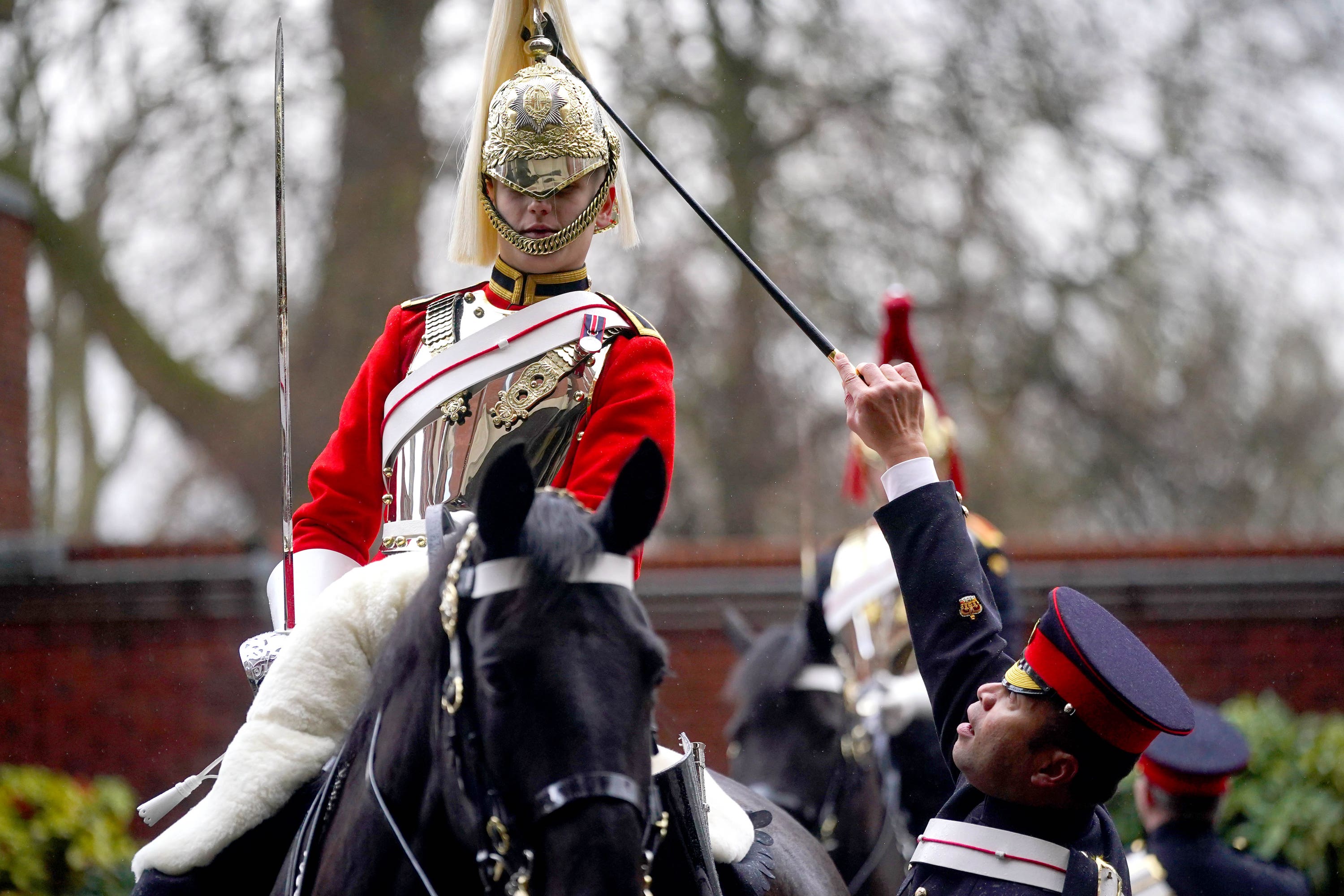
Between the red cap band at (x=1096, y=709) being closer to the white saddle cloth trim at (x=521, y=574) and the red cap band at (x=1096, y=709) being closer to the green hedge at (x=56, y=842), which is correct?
the white saddle cloth trim at (x=521, y=574)

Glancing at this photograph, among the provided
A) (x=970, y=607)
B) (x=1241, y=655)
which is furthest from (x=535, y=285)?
(x=1241, y=655)

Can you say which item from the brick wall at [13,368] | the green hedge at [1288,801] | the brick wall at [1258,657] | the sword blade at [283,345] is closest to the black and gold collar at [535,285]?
the sword blade at [283,345]

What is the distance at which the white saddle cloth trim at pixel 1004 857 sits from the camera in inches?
106

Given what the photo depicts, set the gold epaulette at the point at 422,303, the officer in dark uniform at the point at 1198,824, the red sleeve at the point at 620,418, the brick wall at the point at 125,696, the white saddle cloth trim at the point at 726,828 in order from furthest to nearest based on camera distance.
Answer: the brick wall at the point at 125,696
the officer in dark uniform at the point at 1198,824
the gold epaulette at the point at 422,303
the white saddle cloth trim at the point at 726,828
the red sleeve at the point at 620,418

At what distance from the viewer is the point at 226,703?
29.3ft

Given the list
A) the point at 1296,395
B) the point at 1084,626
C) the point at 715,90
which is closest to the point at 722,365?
the point at 715,90

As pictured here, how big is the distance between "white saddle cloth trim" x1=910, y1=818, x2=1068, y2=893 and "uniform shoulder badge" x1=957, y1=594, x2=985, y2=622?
0.40 meters

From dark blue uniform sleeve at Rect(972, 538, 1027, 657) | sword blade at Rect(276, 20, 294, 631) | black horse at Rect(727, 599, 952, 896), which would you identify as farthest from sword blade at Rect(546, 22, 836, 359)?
black horse at Rect(727, 599, 952, 896)

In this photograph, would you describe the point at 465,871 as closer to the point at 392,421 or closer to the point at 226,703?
the point at 392,421

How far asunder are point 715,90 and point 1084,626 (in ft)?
36.9

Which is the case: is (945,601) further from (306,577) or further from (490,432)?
(306,577)

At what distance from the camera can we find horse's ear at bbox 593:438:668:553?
2158 mm

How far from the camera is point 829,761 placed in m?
5.56

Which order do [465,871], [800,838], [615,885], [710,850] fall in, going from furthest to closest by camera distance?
[800,838] → [710,850] → [465,871] → [615,885]
